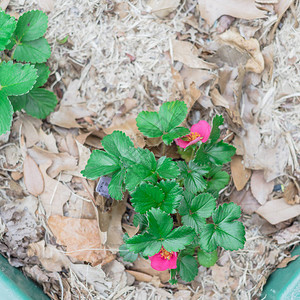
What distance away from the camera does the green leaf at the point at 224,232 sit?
36.2 inches

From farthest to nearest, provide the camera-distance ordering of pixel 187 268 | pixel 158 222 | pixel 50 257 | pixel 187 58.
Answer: pixel 187 58, pixel 50 257, pixel 187 268, pixel 158 222

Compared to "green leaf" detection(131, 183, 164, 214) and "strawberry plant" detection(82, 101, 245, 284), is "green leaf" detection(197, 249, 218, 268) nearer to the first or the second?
"strawberry plant" detection(82, 101, 245, 284)

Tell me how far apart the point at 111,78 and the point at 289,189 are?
793mm

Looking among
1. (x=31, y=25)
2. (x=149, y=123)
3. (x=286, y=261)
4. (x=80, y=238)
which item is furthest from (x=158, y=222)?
(x=31, y=25)

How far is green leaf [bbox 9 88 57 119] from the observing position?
3.95 feet

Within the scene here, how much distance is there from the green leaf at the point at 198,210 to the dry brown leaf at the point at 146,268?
0.33 m

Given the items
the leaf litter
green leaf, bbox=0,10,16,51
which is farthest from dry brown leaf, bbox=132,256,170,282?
green leaf, bbox=0,10,16,51

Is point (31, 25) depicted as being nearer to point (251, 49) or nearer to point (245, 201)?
point (251, 49)

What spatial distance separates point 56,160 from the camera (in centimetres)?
124

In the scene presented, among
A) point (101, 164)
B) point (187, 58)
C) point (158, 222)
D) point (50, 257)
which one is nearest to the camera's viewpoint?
point (158, 222)

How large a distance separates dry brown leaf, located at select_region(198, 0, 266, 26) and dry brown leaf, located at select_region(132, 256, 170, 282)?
95 cm

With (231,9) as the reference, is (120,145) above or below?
below

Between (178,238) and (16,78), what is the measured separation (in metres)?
0.67

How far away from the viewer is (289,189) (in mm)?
1292
